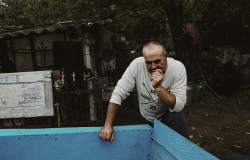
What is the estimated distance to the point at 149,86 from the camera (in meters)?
2.15

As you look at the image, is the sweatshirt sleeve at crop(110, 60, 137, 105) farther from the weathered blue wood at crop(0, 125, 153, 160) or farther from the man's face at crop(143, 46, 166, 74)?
the weathered blue wood at crop(0, 125, 153, 160)

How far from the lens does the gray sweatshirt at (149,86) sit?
1.94m

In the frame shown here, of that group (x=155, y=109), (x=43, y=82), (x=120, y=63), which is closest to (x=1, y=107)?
(x=43, y=82)

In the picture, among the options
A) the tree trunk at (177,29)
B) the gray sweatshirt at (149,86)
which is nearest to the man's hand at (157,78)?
the gray sweatshirt at (149,86)

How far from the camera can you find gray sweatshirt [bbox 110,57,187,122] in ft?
6.38

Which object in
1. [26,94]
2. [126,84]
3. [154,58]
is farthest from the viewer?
[26,94]

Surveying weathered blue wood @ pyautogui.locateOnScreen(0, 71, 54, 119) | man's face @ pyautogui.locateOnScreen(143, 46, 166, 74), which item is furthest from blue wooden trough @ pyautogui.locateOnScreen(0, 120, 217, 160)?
weathered blue wood @ pyautogui.locateOnScreen(0, 71, 54, 119)

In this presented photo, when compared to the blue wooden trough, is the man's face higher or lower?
higher

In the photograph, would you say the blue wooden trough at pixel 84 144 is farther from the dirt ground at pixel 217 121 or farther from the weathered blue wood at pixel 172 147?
the dirt ground at pixel 217 121

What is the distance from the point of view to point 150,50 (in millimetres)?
1850

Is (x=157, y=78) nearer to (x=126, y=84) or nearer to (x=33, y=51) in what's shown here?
(x=126, y=84)

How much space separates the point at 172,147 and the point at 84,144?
32.7 inches

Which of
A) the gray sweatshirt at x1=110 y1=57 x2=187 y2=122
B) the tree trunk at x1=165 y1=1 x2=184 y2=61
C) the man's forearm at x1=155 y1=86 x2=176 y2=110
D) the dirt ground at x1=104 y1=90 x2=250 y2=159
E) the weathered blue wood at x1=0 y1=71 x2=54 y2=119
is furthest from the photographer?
the tree trunk at x1=165 y1=1 x2=184 y2=61

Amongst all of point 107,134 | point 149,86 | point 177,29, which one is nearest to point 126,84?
point 149,86
